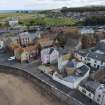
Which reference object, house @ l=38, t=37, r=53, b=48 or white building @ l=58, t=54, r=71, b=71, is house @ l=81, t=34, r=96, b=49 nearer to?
house @ l=38, t=37, r=53, b=48

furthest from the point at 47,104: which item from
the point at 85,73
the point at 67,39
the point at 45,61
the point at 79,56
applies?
the point at 67,39

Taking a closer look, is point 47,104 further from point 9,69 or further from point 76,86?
point 9,69

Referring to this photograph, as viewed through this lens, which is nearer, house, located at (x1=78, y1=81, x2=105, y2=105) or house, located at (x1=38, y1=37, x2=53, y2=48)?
house, located at (x1=78, y1=81, x2=105, y2=105)

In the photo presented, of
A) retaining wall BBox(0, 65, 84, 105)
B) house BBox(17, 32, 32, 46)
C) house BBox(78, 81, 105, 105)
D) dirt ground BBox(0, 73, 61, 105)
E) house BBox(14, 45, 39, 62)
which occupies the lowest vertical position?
dirt ground BBox(0, 73, 61, 105)

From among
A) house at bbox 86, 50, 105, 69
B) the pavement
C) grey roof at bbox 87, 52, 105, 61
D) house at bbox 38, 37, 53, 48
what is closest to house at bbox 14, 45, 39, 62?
the pavement

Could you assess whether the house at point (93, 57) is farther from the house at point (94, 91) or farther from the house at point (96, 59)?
the house at point (94, 91)

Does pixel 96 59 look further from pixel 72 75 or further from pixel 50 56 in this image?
pixel 50 56

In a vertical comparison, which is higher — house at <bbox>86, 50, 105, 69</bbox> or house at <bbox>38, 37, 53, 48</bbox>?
house at <bbox>38, 37, 53, 48</bbox>

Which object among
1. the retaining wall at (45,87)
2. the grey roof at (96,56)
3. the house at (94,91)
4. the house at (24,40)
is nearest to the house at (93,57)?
the grey roof at (96,56)
